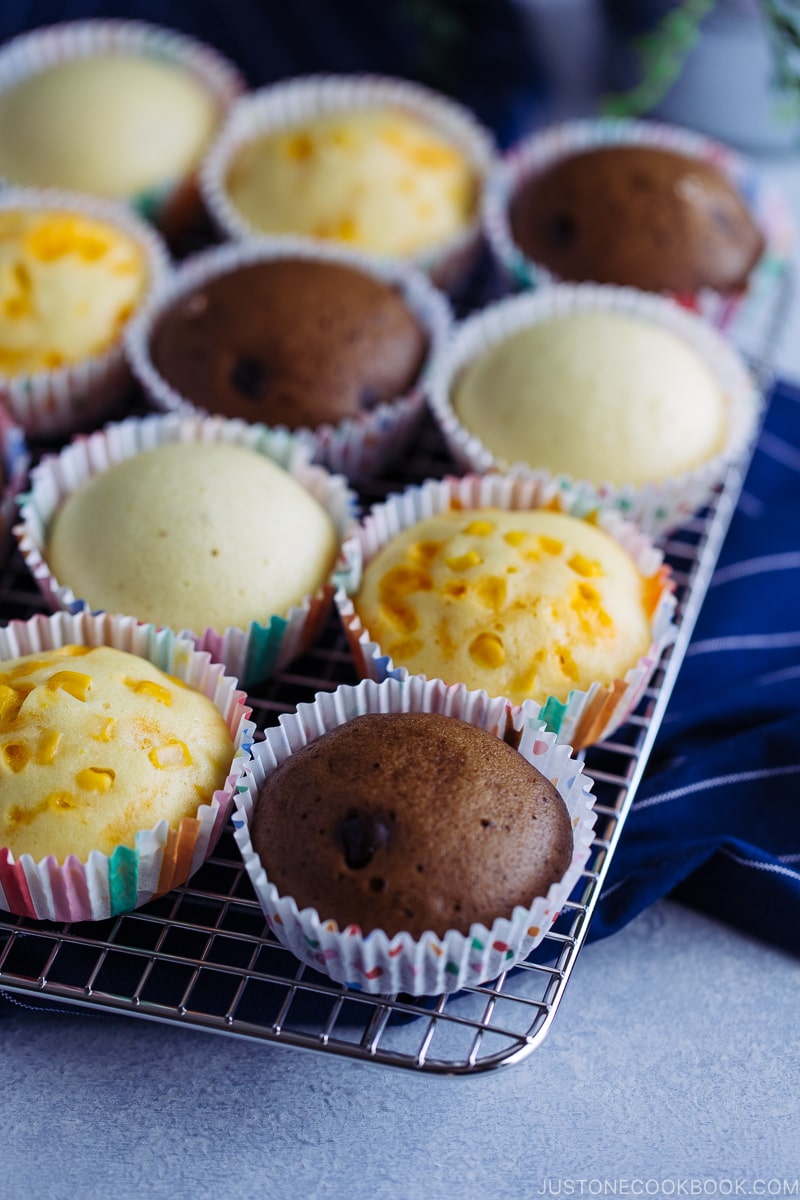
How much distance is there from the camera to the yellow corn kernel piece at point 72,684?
1583 millimetres

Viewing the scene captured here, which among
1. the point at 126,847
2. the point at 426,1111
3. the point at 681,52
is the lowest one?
the point at 426,1111

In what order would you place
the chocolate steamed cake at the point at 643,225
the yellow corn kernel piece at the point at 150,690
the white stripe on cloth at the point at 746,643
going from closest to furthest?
the yellow corn kernel piece at the point at 150,690, the white stripe on cloth at the point at 746,643, the chocolate steamed cake at the point at 643,225

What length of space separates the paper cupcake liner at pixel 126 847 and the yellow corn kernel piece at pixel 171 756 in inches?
2.4

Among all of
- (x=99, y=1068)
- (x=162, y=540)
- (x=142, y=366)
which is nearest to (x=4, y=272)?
(x=142, y=366)

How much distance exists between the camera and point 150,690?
163cm

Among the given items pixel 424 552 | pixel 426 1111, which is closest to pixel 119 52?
pixel 424 552

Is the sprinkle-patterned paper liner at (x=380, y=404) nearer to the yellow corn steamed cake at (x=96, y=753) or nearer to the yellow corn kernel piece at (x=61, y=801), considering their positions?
the yellow corn steamed cake at (x=96, y=753)

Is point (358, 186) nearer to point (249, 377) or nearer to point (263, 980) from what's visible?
point (249, 377)

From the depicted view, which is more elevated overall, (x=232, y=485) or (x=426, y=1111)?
(x=232, y=485)

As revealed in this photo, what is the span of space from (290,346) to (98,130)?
2.72 feet

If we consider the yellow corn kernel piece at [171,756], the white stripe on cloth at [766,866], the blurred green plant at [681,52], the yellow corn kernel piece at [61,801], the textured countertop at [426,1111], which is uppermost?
the blurred green plant at [681,52]

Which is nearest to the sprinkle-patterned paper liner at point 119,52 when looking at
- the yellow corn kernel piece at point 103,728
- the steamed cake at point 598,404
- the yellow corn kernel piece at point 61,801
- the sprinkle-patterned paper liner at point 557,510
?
the steamed cake at point 598,404

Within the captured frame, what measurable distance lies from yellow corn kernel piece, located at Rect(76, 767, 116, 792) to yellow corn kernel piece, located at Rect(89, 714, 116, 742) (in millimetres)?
40

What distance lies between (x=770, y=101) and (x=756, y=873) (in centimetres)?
196
